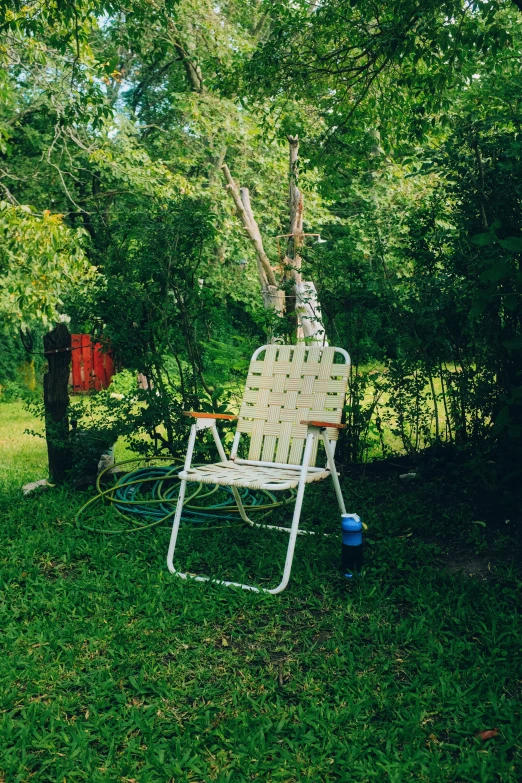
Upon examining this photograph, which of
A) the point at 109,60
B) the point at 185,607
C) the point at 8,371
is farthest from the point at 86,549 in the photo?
the point at 8,371

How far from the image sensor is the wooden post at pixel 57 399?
5.36m

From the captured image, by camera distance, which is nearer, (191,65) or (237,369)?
(237,369)

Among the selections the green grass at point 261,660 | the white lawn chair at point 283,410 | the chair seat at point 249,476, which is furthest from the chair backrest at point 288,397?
the green grass at point 261,660

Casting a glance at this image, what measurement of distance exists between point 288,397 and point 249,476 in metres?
0.82

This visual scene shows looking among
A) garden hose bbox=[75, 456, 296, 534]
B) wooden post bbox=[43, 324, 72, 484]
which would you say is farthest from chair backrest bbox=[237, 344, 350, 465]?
wooden post bbox=[43, 324, 72, 484]

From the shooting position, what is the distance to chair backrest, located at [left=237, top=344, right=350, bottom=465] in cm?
424

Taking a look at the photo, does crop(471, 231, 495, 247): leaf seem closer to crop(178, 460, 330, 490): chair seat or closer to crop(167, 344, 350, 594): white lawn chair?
crop(167, 344, 350, 594): white lawn chair

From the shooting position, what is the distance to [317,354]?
14.5 feet

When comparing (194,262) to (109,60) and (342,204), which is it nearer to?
(109,60)

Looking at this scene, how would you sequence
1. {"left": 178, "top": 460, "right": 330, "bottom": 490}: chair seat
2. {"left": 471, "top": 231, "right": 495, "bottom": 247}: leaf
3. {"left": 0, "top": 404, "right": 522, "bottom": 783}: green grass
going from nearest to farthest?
{"left": 0, "top": 404, "right": 522, "bottom": 783}: green grass
{"left": 471, "top": 231, "right": 495, "bottom": 247}: leaf
{"left": 178, "top": 460, "right": 330, "bottom": 490}: chair seat

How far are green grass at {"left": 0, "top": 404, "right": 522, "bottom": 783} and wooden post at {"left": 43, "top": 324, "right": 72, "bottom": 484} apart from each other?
48.7 inches

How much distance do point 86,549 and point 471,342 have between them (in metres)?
2.79

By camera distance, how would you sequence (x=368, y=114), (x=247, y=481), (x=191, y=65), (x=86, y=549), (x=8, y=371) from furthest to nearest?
(x=8, y=371), (x=191, y=65), (x=368, y=114), (x=86, y=549), (x=247, y=481)

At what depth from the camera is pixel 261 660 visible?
110 inches
